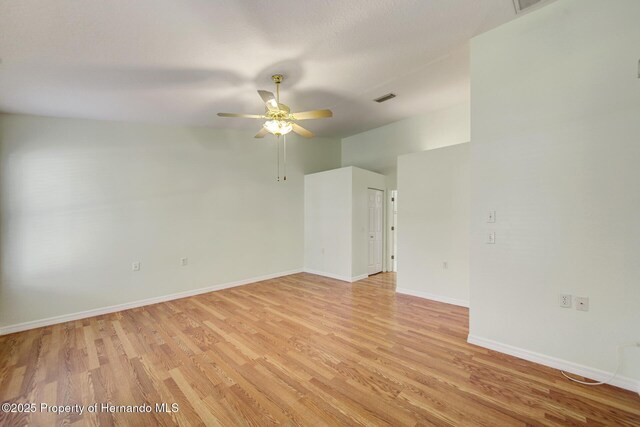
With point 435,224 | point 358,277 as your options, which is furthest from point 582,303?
point 358,277

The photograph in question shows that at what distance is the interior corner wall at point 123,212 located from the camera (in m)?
3.11

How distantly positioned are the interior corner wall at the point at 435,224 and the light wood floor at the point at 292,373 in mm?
531

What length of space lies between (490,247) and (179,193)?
4439 mm

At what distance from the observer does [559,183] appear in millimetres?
2133

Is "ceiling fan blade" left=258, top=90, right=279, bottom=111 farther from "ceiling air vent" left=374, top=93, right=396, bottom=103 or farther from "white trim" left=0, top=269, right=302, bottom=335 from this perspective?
"white trim" left=0, top=269, right=302, bottom=335

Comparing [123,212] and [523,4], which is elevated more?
[523,4]

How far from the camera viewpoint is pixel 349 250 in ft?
16.4

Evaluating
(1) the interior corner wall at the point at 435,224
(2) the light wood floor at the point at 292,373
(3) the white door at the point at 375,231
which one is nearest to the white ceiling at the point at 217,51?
(1) the interior corner wall at the point at 435,224

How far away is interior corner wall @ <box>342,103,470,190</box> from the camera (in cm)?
440

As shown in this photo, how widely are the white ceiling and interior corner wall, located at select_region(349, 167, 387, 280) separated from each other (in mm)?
1867

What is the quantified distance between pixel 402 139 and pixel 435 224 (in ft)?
7.13

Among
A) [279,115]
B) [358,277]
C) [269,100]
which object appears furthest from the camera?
[358,277]

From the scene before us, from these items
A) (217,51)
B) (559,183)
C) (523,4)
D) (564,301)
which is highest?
(523,4)

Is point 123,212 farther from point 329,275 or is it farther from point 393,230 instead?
point 393,230
